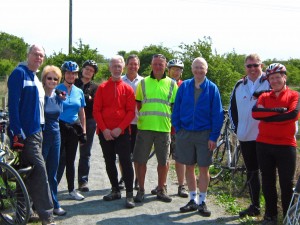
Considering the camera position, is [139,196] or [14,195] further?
[139,196]

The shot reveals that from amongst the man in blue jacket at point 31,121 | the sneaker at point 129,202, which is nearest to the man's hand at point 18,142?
the man in blue jacket at point 31,121

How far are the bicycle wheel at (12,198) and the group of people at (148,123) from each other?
6.9 inches

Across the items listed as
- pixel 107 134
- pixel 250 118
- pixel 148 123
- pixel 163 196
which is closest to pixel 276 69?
pixel 250 118

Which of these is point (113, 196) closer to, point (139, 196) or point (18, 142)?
point (139, 196)

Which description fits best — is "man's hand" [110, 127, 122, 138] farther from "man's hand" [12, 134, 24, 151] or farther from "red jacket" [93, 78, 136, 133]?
"man's hand" [12, 134, 24, 151]

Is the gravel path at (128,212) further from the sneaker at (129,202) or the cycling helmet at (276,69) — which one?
the cycling helmet at (276,69)

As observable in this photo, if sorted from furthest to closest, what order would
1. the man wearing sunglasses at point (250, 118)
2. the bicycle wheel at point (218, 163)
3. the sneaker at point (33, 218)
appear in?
the bicycle wheel at point (218, 163), the man wearing sunglasses at point (250, 118), the sneaker at point (33, 218)

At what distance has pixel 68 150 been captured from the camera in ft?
21.1

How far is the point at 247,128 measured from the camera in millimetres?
5914

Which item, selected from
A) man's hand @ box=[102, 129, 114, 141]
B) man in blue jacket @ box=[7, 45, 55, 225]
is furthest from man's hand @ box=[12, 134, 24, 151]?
man's hand @ box=[102, 129, 114, 141]

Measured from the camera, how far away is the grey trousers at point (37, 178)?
5.07 m

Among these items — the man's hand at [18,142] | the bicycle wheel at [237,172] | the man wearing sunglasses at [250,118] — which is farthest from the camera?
the bicycle wheel at [237,172]

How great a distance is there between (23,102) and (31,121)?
9.0 inches

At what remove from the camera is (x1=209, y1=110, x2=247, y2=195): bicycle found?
739 centimetres
